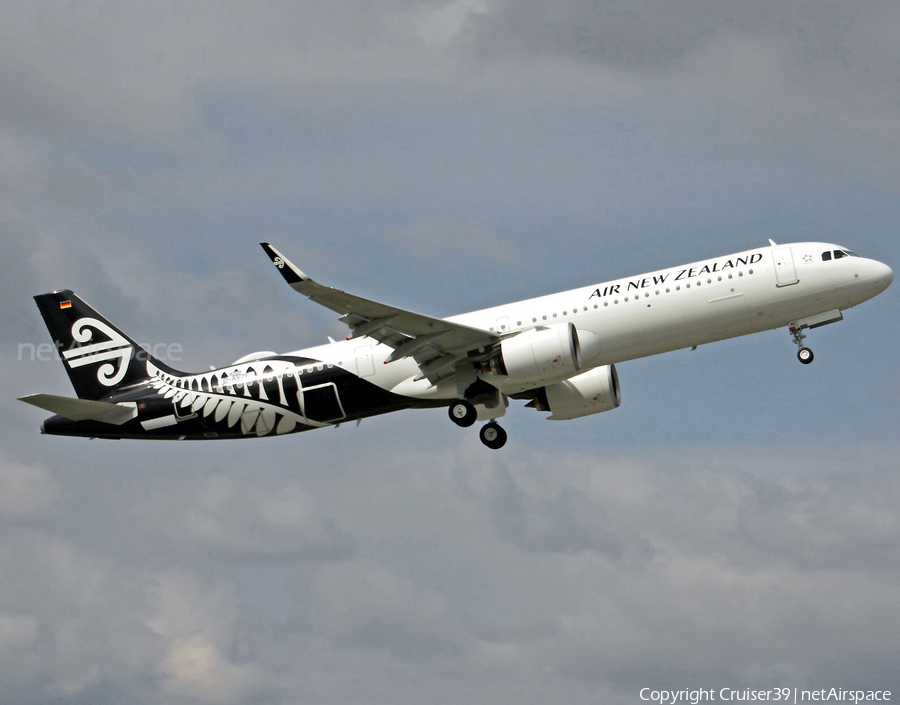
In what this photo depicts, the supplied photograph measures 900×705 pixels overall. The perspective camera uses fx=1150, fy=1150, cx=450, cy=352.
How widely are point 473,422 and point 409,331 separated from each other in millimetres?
5677

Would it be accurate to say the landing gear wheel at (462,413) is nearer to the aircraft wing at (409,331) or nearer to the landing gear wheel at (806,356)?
the aircraft wing at (409,331)

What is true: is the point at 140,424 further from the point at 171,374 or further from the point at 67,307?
the point at 67,307

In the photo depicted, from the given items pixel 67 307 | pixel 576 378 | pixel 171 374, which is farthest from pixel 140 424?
pixel 576 378

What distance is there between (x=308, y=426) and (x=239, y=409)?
2.93m

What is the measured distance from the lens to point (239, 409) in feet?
155

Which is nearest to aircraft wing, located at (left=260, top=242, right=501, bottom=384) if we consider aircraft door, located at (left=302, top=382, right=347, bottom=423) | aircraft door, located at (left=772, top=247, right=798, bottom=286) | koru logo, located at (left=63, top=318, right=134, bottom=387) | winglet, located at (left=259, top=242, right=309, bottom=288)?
winglet, located at (left=259, top=242, right=309, bottom=288)

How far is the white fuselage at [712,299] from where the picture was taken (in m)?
42.6

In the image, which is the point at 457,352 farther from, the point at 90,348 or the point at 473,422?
the point at 90,348

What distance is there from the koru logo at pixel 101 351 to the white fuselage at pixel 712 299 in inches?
700

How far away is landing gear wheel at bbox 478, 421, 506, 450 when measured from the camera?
47.8 meters

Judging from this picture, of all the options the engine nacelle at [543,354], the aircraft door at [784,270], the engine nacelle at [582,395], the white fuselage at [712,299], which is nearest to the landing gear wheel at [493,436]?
the engine nacelle at [582,395]

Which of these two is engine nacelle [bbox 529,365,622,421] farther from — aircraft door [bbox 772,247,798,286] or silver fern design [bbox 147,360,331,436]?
silver fern design [bbox 147,360,331,436]

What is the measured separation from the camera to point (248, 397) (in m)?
47.0

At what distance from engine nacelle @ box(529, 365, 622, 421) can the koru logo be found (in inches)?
717
